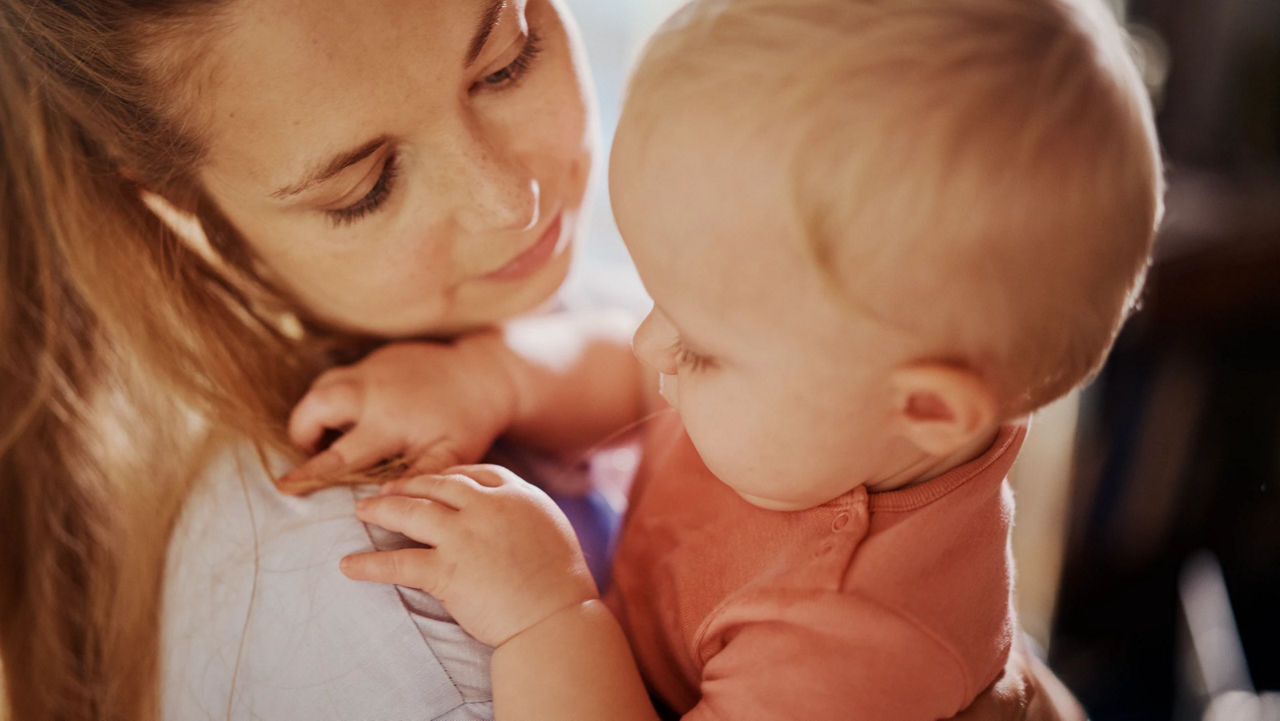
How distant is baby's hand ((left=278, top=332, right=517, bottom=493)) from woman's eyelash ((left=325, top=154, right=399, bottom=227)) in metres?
0.19

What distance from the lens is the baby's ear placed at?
2.05 feet

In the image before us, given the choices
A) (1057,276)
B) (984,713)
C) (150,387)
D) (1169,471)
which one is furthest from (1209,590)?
(150,387)

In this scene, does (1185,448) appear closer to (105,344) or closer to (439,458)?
(439,458)

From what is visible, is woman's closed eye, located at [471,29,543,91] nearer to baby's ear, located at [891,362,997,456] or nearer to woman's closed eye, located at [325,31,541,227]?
woman's closed eye, located at [325,31,541,227]

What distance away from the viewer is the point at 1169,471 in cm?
192

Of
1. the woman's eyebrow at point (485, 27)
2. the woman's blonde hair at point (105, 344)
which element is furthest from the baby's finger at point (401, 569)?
the woman's eyebrow at point (485, 27)

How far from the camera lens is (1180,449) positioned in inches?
74.9

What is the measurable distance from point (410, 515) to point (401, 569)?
5cm

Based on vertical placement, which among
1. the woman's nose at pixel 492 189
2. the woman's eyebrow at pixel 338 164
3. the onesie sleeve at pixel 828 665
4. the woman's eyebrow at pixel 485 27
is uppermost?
the woman's eyebrow at pixel 485 27

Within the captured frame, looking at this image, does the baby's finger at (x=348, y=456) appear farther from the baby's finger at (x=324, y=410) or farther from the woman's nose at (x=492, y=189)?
the woman's nose at (x=492, y=189)

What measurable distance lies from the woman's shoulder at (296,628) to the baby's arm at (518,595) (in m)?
0.03

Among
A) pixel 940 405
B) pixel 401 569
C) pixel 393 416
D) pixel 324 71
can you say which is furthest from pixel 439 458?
pixel 940 405

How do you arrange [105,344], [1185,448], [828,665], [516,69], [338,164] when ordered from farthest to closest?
[1185,448] < [105,344] < [516,69] < [338,164] < [828,665]

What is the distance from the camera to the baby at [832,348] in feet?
1.90
